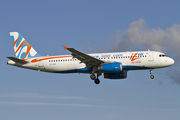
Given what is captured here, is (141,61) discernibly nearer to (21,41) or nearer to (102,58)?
(102,58)

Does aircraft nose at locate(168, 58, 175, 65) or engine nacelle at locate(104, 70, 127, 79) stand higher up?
aircraft nose at locate(168, 58, 175, 65)

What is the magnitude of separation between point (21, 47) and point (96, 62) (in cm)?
1548

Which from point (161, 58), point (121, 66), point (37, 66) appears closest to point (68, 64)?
point (37, 66)

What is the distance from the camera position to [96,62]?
48594 mm

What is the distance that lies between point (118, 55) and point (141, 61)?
12.3 feet

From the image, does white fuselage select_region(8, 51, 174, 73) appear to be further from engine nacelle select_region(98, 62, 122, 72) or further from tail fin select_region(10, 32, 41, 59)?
tail fin select_region(10, 32, 41, 59)

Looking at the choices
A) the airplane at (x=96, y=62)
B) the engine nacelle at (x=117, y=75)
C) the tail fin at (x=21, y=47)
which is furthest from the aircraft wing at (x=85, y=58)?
the tail fin at (x=21, y=47)

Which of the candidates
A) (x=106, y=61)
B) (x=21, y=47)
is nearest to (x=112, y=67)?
(x=106, y=61)

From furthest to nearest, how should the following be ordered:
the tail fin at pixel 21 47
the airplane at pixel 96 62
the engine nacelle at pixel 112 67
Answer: the tail fin at pixel 21 47, the airplane at pixel 96 62, the engine nacelle at pixel 112 67

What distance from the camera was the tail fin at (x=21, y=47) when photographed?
180ft

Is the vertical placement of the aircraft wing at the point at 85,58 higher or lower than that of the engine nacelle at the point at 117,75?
higher

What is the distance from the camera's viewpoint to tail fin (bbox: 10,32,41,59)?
54.8 meters

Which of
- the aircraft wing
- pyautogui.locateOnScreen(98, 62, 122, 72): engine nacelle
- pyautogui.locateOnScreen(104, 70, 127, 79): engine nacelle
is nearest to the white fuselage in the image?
the aircraft wing

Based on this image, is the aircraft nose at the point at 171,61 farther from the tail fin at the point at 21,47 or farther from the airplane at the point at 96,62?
the tail fin at the point at 21,47
